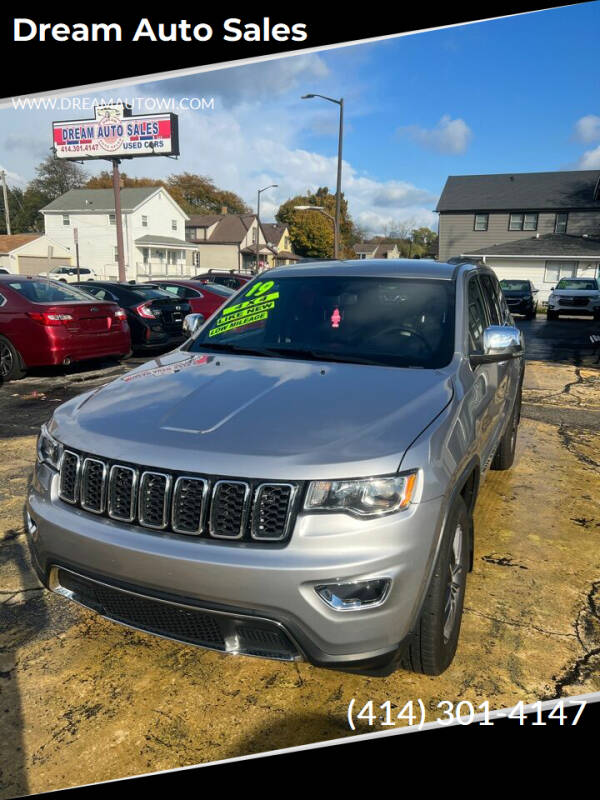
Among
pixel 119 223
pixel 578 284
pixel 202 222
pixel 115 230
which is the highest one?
pixel 202 222

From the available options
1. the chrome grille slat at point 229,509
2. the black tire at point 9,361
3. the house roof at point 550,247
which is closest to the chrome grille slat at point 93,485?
the chrome grille slat at point 229,509

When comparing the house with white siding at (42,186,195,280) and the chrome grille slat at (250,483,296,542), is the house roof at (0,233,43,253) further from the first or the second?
the chrome grille slat at (250,483,296,542)

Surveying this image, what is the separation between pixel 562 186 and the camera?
40.4 m

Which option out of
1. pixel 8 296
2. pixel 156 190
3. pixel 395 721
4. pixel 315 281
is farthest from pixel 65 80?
pixel 156 190

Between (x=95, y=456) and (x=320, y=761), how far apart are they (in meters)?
1.41

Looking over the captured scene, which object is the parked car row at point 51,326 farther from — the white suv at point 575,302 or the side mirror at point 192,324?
the white suv at point 575,302

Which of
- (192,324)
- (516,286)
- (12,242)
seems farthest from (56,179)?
(192,324)

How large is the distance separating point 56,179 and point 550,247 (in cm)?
6821

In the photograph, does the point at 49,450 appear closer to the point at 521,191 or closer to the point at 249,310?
the point at 249,310

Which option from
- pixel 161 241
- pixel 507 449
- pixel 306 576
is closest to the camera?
pixel 306 576

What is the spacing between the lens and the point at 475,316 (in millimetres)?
3705

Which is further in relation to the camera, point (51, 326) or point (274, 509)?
point (51, 326)

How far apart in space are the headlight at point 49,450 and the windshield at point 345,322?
3.85 ft

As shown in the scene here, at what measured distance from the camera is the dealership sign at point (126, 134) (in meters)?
31.6
